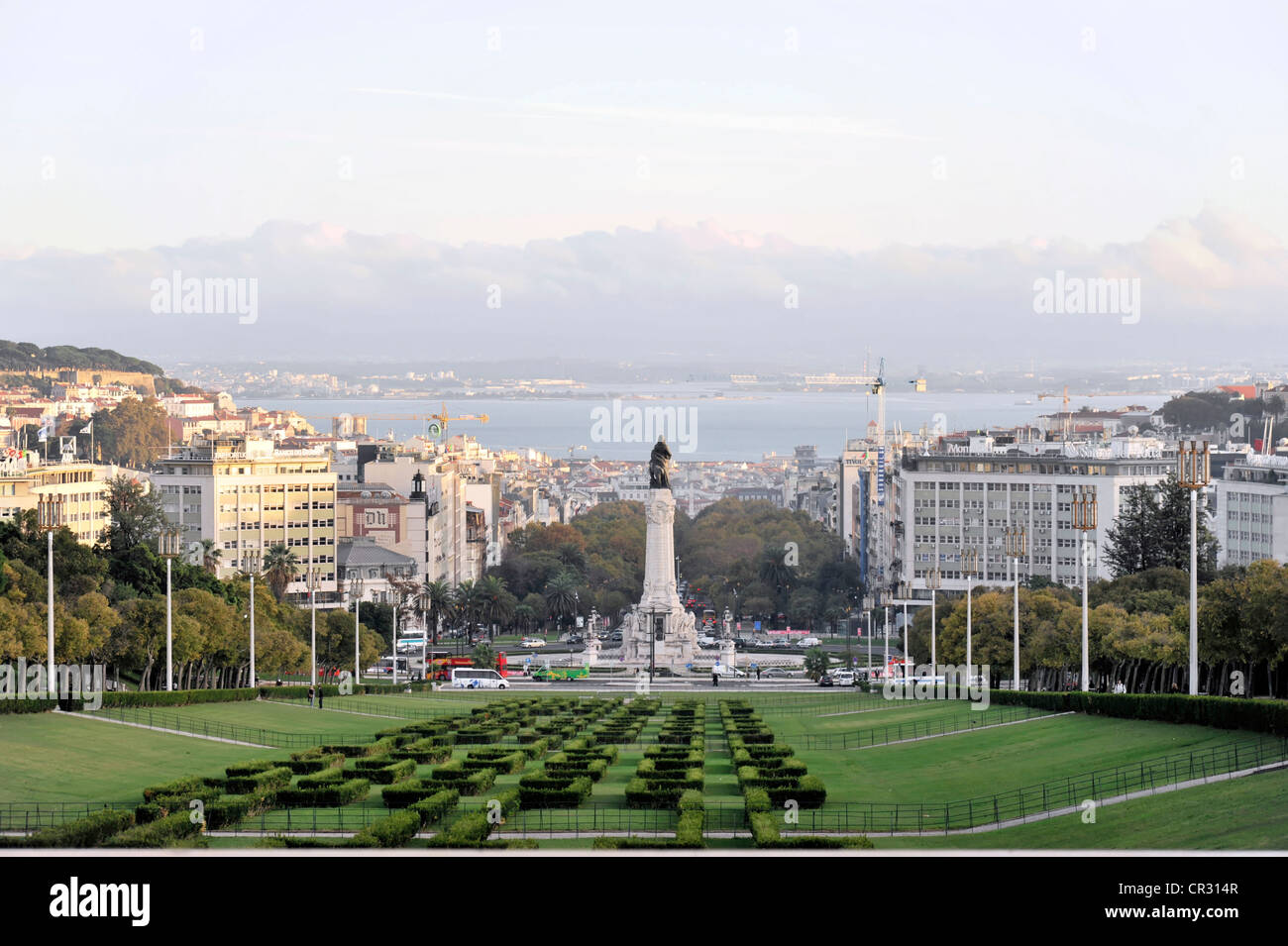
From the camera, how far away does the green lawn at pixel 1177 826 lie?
1232 inches

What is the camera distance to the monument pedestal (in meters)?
121

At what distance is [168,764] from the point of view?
48031 millimetres

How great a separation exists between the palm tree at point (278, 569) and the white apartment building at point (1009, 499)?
5423cm

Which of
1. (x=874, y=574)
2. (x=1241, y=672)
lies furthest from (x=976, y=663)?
(x=874, y=574)

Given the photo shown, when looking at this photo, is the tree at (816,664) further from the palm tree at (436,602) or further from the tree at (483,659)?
the palm tree at (436,602)

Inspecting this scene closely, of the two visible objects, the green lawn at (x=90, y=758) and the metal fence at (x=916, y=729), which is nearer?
the green lawn at (x=90, y=758)

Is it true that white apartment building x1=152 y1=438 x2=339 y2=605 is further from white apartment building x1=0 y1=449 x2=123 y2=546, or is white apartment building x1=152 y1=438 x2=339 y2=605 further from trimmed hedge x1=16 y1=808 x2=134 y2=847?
trimmed hedge x1=16 y1=808 x2=134 y2=847

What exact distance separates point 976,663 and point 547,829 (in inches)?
2025

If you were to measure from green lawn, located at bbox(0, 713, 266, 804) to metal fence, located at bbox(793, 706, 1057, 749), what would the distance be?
1833 centimetres

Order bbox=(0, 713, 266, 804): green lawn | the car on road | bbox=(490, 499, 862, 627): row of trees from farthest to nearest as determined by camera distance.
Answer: bbox=(490, 499, 862, 627): row of trees < the car on road < bbox=(0, 713, 266, 804): green lawn

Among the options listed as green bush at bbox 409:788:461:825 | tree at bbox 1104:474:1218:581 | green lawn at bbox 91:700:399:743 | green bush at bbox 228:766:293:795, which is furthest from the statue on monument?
green bush at bbox 409:788:461:825

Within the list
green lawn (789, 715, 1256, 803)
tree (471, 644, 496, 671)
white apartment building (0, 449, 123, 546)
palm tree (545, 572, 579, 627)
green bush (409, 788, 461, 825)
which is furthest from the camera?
palm tree (545, 572, 579, 627)

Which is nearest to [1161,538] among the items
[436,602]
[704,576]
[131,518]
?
[436,602]

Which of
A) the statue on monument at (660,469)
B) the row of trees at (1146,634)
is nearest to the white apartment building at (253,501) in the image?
the statue on monument at (660,469)
